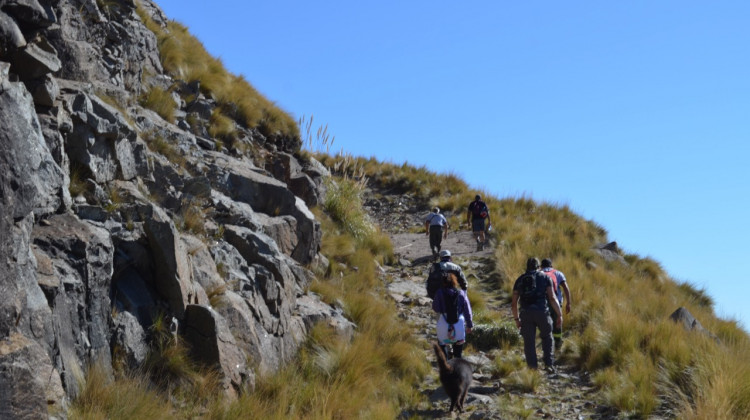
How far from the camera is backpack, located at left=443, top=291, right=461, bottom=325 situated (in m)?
9.39

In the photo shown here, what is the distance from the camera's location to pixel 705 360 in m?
8.56

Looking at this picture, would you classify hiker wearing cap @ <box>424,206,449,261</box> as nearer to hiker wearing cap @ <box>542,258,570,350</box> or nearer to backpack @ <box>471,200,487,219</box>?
backpack @ <box>471,200,487,219</box>

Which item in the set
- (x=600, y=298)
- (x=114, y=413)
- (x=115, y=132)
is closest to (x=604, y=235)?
(x=600, y=298)

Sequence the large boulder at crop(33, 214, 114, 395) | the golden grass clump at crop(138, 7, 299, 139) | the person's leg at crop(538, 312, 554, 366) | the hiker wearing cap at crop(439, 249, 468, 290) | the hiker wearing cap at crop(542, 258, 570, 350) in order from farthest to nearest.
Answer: the golden grass clump at crop(138, 7, 299, 139) → the hiker wearing cap at crop(542, 258, 570, 350) → the hiker wearing cap at crop(439, 249, 468, 290) → the person's leg at crop(538, 312, 554, 366) → the large boulder at crop(33, 214, 114, 395)

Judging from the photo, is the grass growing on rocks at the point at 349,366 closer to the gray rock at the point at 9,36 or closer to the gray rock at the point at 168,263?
the gray rock at the point at 168,263

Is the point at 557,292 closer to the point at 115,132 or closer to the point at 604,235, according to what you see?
the point at 115,132

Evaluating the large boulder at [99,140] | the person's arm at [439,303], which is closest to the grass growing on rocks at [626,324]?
the person's arm at [439,303]

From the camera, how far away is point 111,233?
24.2 feet

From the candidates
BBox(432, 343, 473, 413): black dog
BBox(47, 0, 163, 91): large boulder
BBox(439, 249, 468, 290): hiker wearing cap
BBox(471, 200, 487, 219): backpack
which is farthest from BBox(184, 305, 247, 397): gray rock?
BBox(471, 200, 487, 219): backpack

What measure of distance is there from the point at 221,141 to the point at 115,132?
5442mm

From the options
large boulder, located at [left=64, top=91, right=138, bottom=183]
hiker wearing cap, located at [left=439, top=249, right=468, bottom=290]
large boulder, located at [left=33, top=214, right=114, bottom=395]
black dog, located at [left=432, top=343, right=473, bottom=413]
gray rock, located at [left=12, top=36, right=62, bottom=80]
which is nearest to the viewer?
large boulder, located at [left=33, top=214, right=114, bottom=395]

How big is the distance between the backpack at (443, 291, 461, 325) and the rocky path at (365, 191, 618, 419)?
3.33ft

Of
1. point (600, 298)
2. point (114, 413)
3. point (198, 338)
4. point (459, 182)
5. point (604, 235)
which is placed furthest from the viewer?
point (459, 182)

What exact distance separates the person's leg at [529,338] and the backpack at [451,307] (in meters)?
1.26
